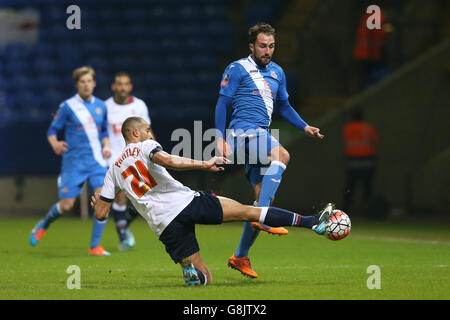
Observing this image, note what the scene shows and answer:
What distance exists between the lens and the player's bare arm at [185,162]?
619 cm

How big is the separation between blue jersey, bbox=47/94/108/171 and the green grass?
3.55 feet

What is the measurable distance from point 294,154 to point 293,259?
26.0ft

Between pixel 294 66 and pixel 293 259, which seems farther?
pixel 294 66

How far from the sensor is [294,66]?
719 inches

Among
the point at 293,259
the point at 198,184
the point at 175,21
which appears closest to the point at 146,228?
the point at 198,184

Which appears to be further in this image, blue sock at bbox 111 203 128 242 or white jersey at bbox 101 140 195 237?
blue sock at bbox 111 203 128 242

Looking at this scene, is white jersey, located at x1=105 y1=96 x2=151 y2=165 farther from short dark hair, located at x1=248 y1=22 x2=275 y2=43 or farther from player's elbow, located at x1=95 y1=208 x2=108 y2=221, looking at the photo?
player's elbow, located at x1=95 y1=208 x2=108 y2=221

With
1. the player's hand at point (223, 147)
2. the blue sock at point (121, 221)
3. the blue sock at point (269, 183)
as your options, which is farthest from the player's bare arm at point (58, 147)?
the blue sock at point (269, 183)

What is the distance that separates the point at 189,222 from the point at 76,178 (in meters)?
3.69

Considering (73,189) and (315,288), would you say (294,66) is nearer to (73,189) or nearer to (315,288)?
(73,189)

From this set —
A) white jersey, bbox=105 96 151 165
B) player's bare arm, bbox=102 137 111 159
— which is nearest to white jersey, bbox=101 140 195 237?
player's bare arm, bbox=102 137 111 159

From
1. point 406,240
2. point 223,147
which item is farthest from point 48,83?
point 223,147

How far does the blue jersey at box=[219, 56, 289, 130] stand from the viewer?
741cm

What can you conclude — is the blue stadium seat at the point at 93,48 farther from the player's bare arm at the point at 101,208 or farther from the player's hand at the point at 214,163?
the player's hand at the point at 214,163
